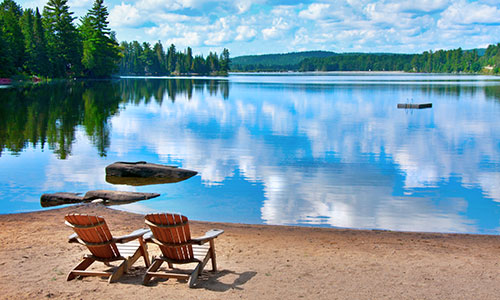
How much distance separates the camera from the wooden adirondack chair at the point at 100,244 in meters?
7.12

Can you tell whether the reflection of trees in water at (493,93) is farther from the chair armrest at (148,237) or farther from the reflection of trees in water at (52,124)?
the chair armrest at (148,237)

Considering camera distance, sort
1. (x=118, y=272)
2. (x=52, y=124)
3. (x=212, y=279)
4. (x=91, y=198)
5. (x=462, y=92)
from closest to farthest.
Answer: (x=118, y=272) < (x=212, y=279) < (x=91, y=198) < (x=52, y=124) < (x=462, y=92)

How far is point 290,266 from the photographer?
26.8ft

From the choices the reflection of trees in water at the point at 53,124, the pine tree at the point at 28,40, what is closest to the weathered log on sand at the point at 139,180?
the reflection of trees in water at the point at 53,124

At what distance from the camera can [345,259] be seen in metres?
8.59

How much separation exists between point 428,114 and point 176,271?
3892 cm

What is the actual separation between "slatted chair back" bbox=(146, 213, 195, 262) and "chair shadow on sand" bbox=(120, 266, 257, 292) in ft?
1.35

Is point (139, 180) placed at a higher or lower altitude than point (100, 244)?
lower

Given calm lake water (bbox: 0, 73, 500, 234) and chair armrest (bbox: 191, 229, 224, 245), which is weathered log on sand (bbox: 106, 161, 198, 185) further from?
chair armrest (bbox: 191, 229, 224, 245)

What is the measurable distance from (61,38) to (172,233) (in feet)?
340

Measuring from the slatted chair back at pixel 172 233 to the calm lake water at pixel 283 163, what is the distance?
500 centimetres

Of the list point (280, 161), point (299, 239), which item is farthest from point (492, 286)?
point (280, 161)

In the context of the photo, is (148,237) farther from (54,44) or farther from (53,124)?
(54,44)

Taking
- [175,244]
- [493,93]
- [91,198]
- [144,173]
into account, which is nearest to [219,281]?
[175,244]
